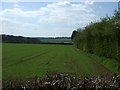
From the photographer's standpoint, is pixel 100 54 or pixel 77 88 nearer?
pixel 77 88

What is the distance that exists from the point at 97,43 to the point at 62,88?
50.8 ft

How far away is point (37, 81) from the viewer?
568 centimetres

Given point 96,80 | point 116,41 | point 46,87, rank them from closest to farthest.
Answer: point 46,87 < point 96,80 < point 116,41

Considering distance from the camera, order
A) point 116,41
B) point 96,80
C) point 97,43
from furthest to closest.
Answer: point 97,43 → point 116,41 → point 96,80

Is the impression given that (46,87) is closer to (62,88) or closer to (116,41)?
→ (62,88)

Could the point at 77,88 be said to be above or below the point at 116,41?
below

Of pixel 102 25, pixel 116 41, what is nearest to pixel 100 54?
pixel 102 25

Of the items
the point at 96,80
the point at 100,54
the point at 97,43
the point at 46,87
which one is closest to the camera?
the point at 46,87

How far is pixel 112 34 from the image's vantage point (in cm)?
1550

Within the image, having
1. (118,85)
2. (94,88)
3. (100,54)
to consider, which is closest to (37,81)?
(94,88)

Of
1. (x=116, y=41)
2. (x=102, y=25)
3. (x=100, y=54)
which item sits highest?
(x=102, y=25)

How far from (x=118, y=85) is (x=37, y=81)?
245 centimetres

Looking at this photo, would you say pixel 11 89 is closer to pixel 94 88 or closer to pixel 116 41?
pixel 94 88

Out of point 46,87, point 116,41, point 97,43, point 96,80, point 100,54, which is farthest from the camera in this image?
point 97,43
